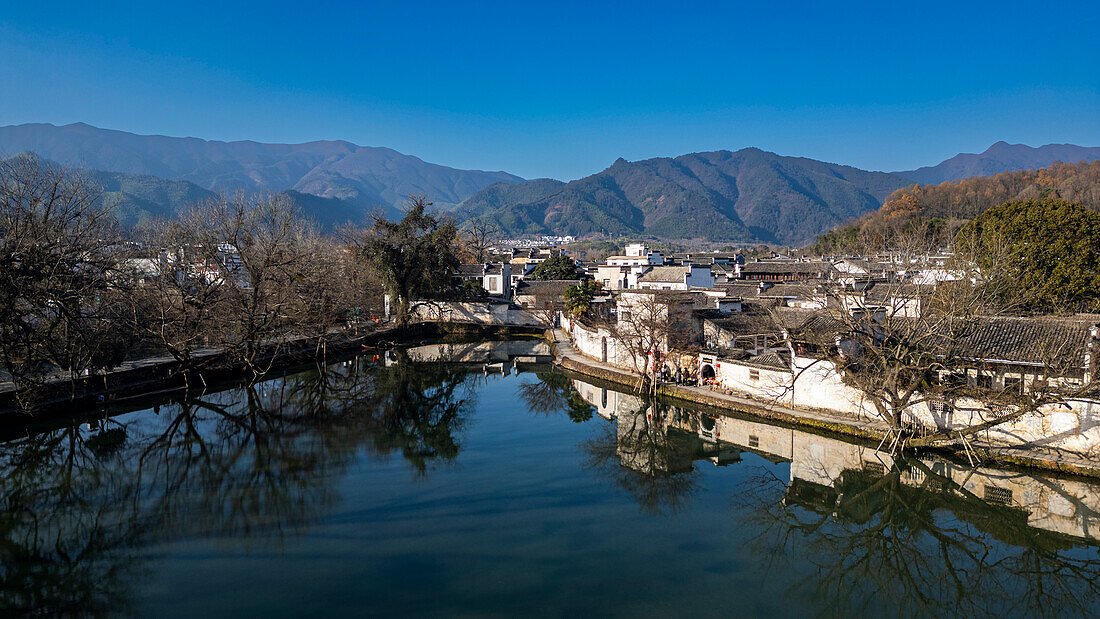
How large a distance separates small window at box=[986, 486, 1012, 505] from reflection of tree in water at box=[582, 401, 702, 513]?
18.2ft

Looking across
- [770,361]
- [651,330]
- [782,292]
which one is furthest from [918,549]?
[782,292]

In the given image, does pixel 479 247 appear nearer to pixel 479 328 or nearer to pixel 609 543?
pixel 479 328

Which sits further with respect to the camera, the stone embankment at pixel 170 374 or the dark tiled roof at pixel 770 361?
the dark tiled roof at pixel 770 361

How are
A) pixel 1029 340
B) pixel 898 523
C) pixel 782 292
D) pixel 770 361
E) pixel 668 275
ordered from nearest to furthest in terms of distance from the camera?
pixel 898 523, pixel 1029 340, pixel 770 361, pixel 782 292, pixel 668 275

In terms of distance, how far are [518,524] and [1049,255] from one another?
22.7 meters

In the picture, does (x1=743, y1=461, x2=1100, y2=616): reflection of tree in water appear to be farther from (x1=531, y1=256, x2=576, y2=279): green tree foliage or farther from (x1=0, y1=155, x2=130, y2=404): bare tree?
(x1=531, y1=256, x2=576, y2=279): green tree foliage

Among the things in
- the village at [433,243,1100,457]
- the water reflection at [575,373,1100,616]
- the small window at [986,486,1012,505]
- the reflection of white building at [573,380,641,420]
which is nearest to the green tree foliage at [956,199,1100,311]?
the village at [433,243,1100,457]

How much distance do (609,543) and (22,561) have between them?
29.8ft

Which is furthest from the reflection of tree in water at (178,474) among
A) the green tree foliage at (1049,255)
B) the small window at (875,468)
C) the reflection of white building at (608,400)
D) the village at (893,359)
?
the green tree foliage at (1049,255)

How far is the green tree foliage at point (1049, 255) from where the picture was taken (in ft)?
66.2

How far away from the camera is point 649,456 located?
14.2 metres

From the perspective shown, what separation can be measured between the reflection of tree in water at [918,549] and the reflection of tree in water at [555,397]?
7.06 m

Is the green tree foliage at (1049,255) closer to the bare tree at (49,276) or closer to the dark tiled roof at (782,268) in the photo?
the dark tiled roof at (782,268)

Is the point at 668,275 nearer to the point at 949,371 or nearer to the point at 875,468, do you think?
the point at 949,371
